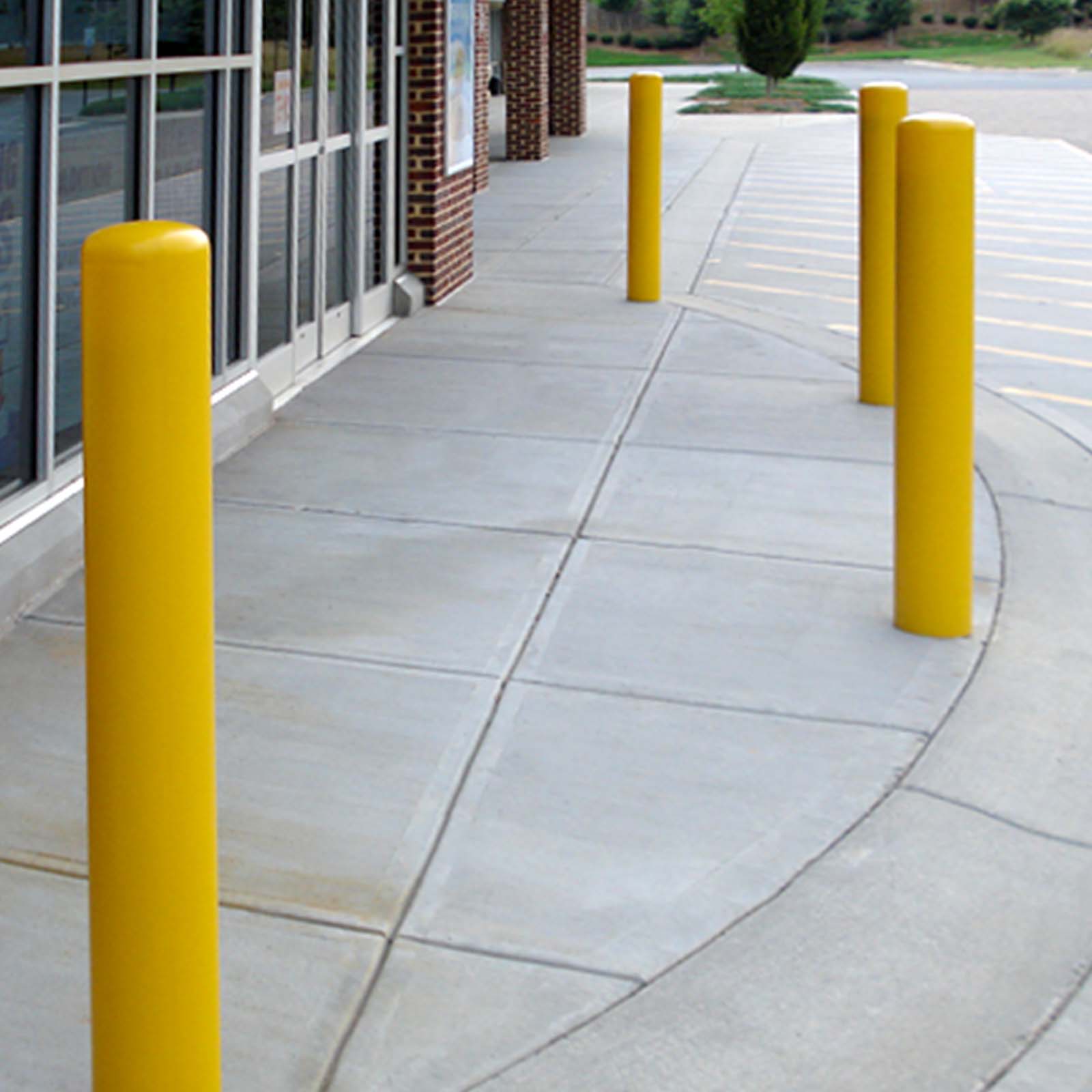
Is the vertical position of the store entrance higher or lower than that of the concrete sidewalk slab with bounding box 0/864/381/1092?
higher

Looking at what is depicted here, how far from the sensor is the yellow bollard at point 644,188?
36.5 feet

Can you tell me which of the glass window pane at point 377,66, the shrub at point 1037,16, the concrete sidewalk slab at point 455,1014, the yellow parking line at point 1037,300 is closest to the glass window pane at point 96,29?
the glass window pane at point 377,66

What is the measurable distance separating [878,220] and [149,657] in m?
6.43

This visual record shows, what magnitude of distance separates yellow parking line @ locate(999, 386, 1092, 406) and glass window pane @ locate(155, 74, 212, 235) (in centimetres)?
460

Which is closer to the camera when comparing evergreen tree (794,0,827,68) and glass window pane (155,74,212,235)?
glass window pane (155,74,212,235)

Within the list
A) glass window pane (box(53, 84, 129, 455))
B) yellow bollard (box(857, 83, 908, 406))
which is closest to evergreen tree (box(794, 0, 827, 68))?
yellow bollard (box(857, 83, 908, 406))

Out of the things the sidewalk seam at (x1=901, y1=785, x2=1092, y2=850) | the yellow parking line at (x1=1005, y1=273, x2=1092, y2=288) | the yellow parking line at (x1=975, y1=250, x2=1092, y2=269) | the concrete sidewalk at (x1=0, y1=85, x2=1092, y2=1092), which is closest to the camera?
the concrete sidewalk at (x1=0, y1=85, x2=1092, y2=1092)

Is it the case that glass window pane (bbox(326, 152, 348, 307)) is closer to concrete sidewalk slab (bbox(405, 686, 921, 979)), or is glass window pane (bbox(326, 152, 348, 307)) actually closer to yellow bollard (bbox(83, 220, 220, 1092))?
concrete sidewalk slab (bbox(405, 686, 921, 979))

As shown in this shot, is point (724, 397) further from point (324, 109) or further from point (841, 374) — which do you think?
point (324, 109)

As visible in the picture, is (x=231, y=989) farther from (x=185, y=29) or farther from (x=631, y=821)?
(x=185, y=29)

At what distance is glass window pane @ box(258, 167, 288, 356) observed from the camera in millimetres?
8219

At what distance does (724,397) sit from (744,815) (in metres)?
4.74

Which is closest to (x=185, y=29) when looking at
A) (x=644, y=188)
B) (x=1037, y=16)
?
(x=644, y=188)

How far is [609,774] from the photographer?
447 centimetres
